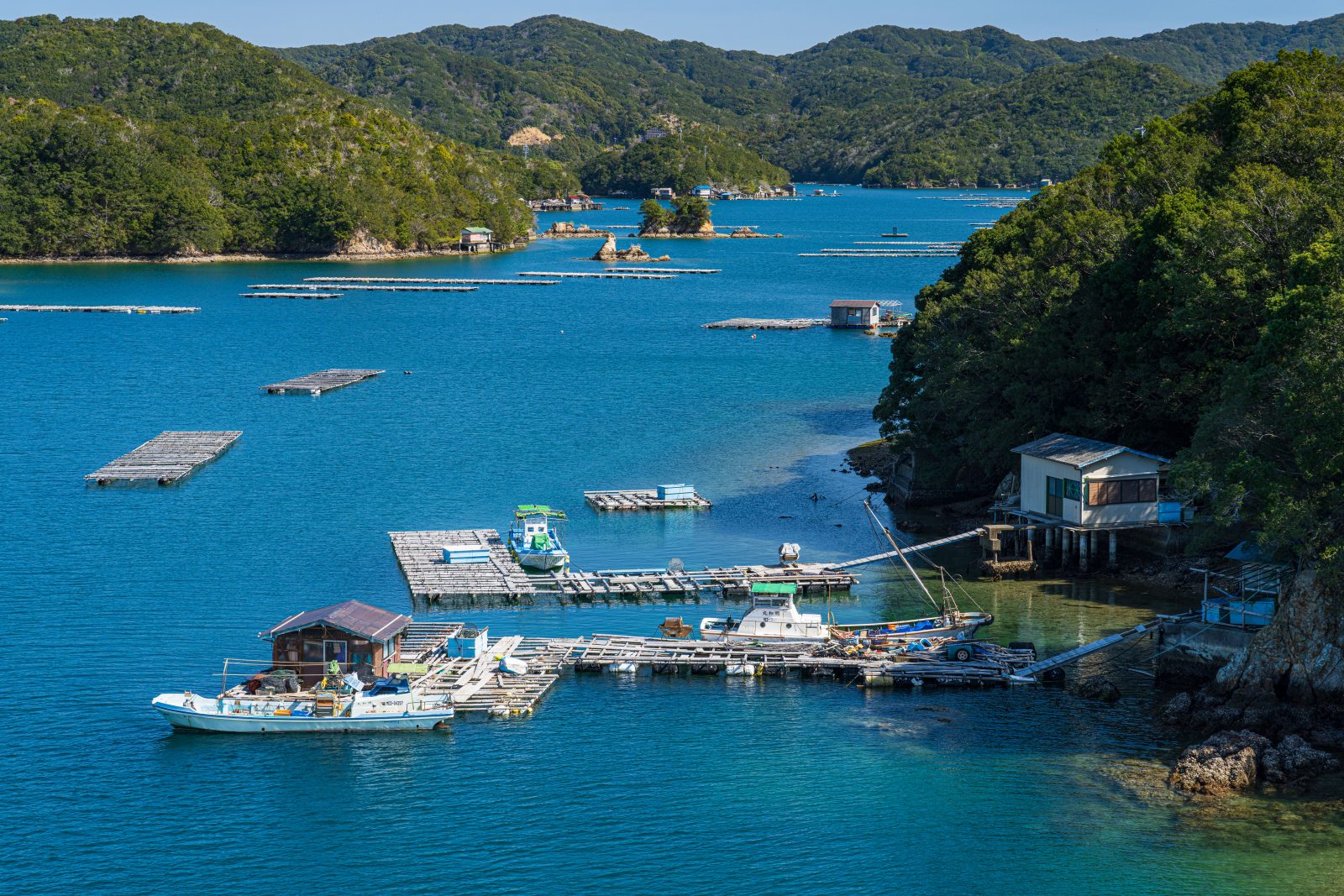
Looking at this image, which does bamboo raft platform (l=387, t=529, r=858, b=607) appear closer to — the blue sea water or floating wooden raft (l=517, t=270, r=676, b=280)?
the blue sea water

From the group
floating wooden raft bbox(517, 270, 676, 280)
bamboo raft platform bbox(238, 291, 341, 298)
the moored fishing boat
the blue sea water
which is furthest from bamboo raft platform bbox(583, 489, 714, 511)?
floating wooden raft bbox(517, 270, 676, 280)

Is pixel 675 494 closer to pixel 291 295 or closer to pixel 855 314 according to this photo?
pixel 855 314

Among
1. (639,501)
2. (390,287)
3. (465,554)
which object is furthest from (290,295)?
(465,554)

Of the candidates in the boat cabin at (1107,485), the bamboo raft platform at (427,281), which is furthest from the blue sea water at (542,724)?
the bamboo raft platform at (427,281)

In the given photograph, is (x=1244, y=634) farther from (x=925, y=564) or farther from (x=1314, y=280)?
(x=925, y=564)

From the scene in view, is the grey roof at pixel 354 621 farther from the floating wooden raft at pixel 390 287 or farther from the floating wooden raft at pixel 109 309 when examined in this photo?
the floating wooden raft at pixel 390 287

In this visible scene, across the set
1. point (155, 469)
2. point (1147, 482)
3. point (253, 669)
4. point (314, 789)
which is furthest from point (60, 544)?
point (1147, 482)
